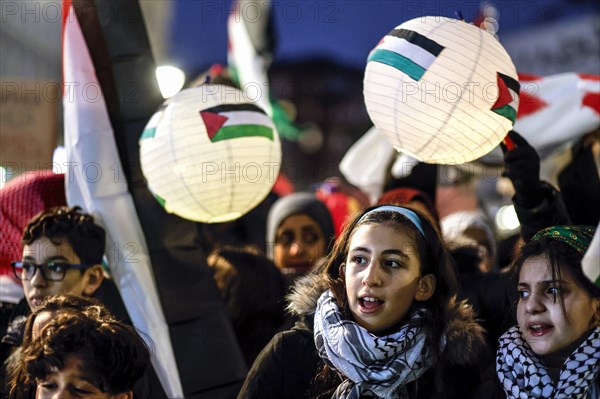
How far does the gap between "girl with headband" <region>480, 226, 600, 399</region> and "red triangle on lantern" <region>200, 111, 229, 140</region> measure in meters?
1.29

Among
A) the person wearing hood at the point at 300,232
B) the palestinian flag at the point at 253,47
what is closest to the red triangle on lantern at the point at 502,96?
the person wearing hood at the point at 300,232

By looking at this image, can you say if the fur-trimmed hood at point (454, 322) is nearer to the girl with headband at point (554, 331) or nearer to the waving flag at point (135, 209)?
the girl with headband at point (554, 331)

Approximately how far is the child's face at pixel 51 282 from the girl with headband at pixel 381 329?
101cm

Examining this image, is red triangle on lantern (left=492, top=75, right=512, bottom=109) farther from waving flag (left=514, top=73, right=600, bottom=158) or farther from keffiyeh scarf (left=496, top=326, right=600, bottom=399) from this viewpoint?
waving flag (left=514, top=73, right=600, bottom=158)

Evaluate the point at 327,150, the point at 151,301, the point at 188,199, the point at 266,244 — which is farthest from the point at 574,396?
the point at 327,150

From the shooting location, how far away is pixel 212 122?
359 centimetres

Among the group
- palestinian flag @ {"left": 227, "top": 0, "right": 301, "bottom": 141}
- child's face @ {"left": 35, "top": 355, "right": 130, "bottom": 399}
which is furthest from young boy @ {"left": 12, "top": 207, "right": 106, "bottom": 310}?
palestinian flag @ {"left": 227, "top": 0, "right": 301, "bottom": 141}

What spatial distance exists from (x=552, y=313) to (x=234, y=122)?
1.43m

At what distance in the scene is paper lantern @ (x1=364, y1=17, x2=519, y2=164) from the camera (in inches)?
125

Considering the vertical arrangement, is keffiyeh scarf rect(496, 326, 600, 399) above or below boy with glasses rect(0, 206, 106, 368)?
below

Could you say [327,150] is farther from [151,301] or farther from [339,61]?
[151,301]

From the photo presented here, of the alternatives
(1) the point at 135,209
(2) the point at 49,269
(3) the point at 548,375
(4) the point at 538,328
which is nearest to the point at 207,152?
(1) the point at 135,209

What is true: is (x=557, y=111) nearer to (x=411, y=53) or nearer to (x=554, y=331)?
(x=411, y=53)

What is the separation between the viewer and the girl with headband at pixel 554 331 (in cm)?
274
